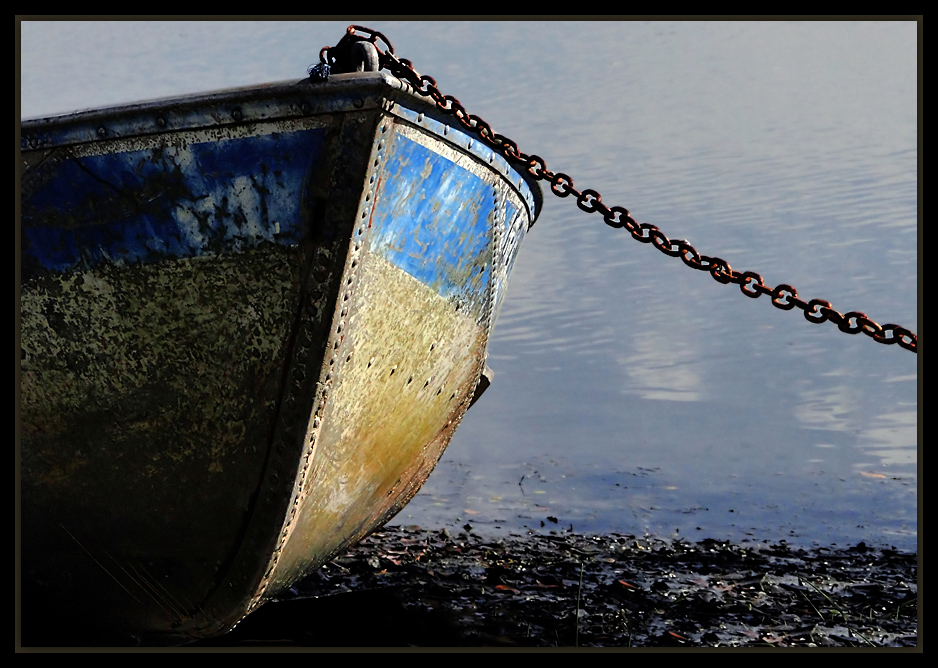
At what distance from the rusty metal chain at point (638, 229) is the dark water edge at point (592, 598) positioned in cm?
217

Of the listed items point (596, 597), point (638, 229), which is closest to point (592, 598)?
point (596, 597)

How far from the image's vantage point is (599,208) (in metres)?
3.35

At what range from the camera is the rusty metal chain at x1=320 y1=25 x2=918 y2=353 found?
3.05 m

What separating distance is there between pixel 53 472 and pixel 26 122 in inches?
60.2

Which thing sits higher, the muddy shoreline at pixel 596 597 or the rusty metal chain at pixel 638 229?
the rusty metal chain at pixel 638 229

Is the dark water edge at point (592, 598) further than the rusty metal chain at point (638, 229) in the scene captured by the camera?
Yes

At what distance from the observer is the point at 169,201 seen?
3250mm

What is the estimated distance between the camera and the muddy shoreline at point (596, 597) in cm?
461

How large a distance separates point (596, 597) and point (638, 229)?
2724 millimetres

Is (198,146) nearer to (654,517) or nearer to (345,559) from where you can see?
(345,559)

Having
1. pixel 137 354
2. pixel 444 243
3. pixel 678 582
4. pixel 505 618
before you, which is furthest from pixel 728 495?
pixel 137 354

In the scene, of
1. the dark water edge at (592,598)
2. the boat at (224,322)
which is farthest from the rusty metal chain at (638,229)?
the dark water edge at (592,598)

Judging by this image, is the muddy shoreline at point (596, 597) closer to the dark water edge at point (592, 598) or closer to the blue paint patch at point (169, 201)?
the dark water edge at point (592, 598)

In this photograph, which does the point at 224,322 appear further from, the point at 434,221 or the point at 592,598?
the point at 592,598
